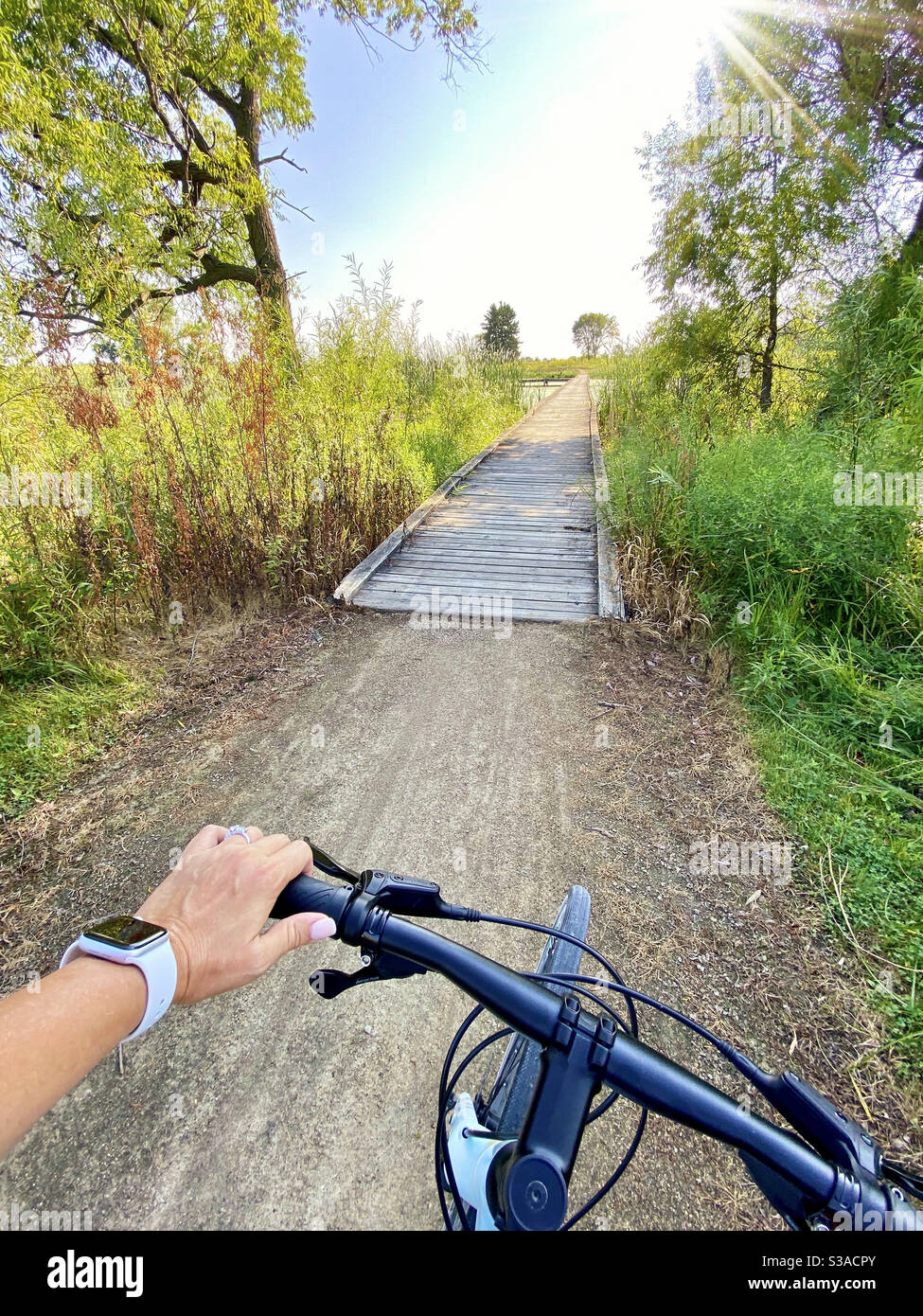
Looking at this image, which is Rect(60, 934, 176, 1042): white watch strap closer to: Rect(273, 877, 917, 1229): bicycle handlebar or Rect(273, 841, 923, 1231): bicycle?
Rect(273, 841, 923, 1231): bicycle

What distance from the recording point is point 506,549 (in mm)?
6215

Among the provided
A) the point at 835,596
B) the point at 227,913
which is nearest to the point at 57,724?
the point at 227,913

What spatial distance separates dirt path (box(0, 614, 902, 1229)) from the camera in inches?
55.7

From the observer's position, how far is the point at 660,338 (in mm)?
9352

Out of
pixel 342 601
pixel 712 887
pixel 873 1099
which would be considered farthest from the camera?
pixel 342 601

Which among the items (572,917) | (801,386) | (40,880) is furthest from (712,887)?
(801,386)

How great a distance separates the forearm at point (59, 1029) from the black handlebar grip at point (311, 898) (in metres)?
0.22

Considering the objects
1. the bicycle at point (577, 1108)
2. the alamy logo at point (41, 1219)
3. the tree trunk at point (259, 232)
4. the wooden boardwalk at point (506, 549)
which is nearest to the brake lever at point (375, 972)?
the bicycle at point (577, 1108)

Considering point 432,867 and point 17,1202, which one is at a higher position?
point 432,867

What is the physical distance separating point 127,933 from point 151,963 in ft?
0.19

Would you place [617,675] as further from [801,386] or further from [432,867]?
[801,386]

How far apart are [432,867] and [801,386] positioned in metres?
8.67
